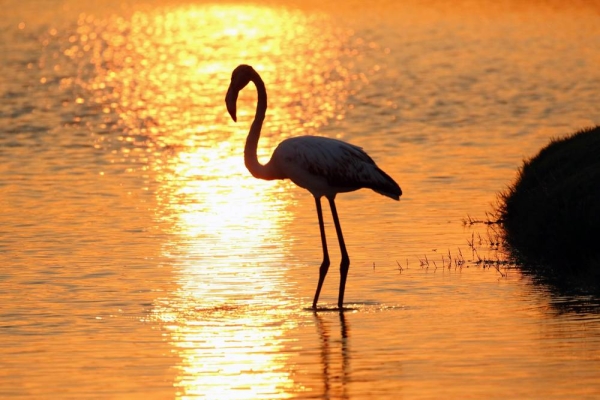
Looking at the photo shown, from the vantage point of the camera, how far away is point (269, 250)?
16172mm

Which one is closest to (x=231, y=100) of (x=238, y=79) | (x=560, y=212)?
(x=238, y=79)

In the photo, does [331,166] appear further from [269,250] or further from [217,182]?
[217,182]

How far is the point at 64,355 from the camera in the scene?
11.4 meters

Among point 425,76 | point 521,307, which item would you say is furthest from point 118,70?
point 521,307

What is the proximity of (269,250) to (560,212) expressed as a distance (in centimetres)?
336

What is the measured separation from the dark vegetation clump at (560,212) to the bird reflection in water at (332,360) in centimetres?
251

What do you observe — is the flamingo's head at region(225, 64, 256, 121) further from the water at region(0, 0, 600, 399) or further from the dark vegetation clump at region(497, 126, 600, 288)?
the dark vegetation clump at region(497, 126, 600, 288)

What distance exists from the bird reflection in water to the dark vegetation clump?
8.23ft

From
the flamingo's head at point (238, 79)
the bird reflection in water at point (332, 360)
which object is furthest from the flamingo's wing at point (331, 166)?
the bird reflection in water at point (332, 360)

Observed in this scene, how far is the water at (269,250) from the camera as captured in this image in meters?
10.7

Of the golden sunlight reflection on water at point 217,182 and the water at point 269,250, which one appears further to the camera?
the golden sunlight reflection on water at point 217,182

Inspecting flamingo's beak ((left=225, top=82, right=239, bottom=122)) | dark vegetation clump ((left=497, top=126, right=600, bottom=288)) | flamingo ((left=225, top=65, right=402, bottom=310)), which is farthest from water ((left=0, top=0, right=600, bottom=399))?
flamingo's beak ((left=225, top=82, right=239, bottom=122))

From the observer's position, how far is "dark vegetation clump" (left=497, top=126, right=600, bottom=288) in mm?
13945

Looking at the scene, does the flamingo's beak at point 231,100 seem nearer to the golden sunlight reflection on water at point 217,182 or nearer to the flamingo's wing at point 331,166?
the flamingo's wing at point 331,166
